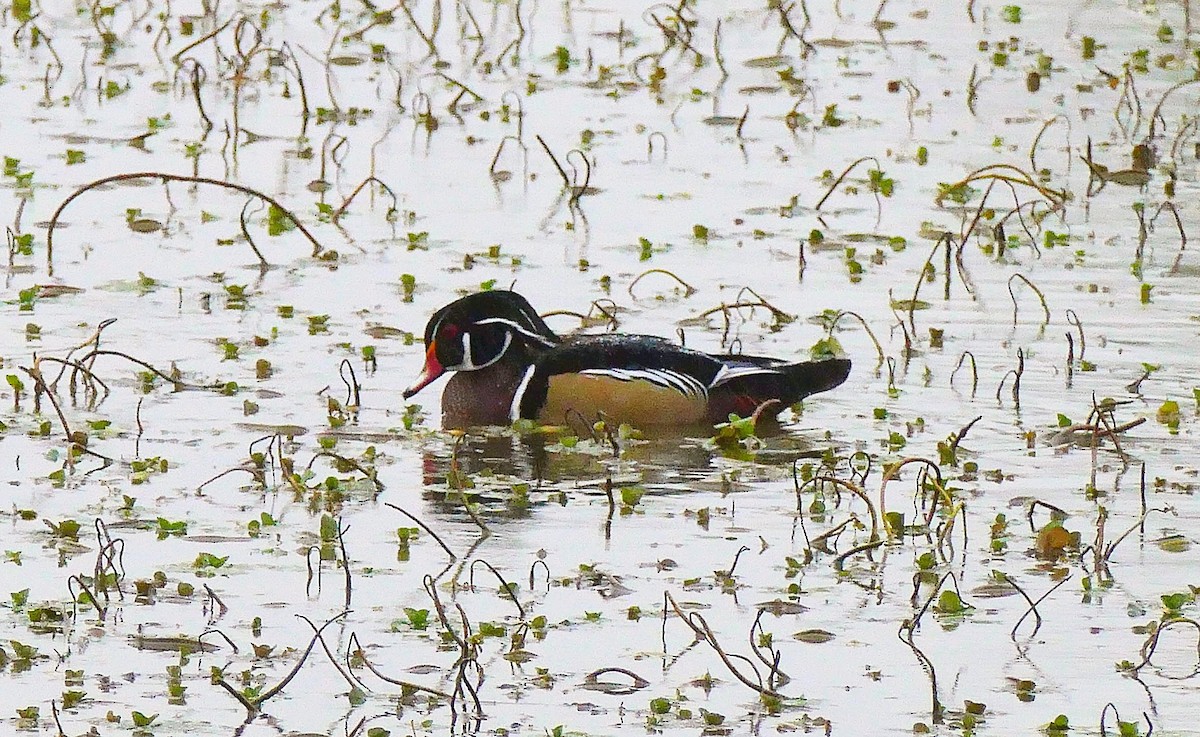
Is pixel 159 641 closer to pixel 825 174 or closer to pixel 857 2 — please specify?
pixel 825 174

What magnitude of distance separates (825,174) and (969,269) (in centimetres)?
174

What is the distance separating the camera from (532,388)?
9.75 m

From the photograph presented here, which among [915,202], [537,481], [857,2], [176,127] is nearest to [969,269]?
[915,202]

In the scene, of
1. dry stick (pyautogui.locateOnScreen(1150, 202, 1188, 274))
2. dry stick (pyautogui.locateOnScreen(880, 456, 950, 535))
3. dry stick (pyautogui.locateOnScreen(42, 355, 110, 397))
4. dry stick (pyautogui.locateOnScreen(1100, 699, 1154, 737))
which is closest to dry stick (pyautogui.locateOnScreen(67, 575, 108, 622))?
dry stick (pyautogui.locateOnScreen(42, 355, 110, 397))

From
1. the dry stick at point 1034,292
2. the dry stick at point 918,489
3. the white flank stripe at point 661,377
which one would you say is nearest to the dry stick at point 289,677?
the dry stick at point 918,489

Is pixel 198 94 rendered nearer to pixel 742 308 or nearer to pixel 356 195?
pixel 356 195

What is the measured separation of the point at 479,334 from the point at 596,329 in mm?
1274

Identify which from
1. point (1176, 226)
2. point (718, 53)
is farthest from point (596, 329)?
point (718, 53)

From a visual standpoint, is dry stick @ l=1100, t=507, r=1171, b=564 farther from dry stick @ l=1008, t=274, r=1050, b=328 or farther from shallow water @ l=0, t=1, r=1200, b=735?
dry stick @ l=1008, t=274, r=1050, b=328

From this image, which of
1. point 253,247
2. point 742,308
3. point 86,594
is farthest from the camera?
point 253,247

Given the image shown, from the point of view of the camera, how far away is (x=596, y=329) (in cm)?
1107

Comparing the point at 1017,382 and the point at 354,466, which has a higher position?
the point at 1017,382

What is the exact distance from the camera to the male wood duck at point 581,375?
965 cm

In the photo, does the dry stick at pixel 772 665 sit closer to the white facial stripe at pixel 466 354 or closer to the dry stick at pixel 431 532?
the dry stick at pixel 431 532
